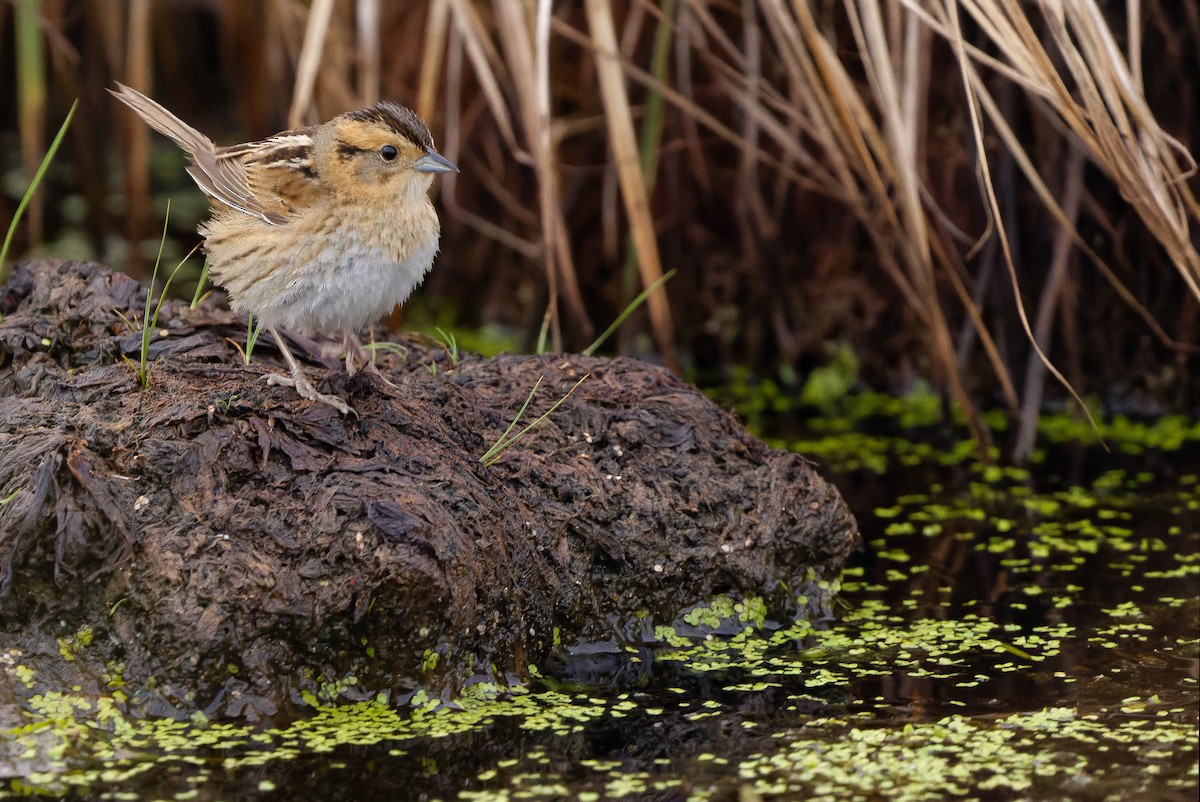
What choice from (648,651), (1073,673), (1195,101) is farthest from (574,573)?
(1195,101)

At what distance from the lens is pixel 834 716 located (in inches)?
137

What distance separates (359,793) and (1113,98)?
119 inches

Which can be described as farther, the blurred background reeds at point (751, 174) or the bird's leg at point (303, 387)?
the blurred background reeds at point (751, 174)

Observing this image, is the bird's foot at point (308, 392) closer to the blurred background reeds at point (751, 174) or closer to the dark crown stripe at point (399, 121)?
the dark crown stripe at point (399, 121)

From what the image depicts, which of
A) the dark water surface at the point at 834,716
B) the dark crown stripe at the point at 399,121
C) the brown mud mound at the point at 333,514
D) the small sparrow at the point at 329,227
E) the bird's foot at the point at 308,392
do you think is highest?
the dark crown stripe at the point at 399,121

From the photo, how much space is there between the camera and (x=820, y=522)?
427 centimetres

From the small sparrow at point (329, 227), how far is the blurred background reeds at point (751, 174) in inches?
42.2

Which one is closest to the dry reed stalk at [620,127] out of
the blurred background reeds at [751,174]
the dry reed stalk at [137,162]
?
the blurred background reeds at [751,174]

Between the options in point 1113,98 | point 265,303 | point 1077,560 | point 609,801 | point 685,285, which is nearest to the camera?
point 609,801

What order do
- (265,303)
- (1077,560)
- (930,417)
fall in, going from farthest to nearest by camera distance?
(930,417) < (1077,560) < (265,303)

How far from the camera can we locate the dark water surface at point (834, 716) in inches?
120

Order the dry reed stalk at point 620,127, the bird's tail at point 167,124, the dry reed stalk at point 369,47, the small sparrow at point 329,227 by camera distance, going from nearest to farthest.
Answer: the small sparrow at point 329,227 → the bird's tail at point 167,124 → the dry reed stalk at point 620,127 → the dry reed stalk at point 369,47

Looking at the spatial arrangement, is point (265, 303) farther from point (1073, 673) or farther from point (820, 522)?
point (1073, 673)

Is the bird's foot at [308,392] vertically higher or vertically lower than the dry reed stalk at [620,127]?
lower
